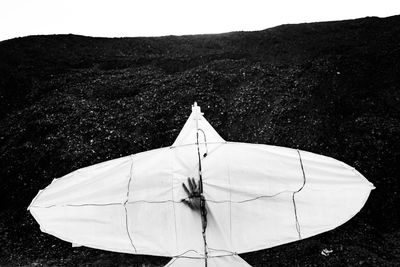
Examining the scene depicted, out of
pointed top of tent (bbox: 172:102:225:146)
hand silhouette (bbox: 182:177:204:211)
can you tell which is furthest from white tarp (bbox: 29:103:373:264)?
pointed top of tent (bbox: 172:102:225:146)

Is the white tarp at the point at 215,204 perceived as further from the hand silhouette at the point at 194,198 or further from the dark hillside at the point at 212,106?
the dark hillside at the point at 212,106

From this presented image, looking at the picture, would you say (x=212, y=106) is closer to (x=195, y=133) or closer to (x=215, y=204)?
(x=195, y=133)

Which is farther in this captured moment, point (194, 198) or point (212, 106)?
point (212, 106)

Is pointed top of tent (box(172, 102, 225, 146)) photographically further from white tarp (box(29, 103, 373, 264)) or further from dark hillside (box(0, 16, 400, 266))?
dark hillside (box(0, 16, 400, 266))

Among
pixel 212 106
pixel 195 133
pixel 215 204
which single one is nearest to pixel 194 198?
pixel 215 204


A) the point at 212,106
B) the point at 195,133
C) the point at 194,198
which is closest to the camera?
the point at 194,198

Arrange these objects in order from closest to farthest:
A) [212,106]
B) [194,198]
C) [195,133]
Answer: [194,198], [195,133], [212,106]

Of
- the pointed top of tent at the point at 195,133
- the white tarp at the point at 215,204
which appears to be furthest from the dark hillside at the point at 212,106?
the pointed top of tent at the point at 195,133
